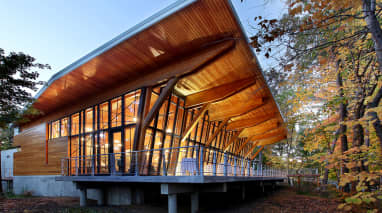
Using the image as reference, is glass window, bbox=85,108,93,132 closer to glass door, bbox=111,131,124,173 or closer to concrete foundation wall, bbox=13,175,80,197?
glass door, bbox=111,131,124,173

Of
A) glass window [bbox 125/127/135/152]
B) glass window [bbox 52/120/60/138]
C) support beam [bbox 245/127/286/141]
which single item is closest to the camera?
glass window [bbox 125/127/135/152]

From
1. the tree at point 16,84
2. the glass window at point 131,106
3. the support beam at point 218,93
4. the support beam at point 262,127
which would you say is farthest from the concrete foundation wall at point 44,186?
the support beam at point 262,127

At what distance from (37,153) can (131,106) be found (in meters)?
11.1

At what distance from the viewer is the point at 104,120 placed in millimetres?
13141

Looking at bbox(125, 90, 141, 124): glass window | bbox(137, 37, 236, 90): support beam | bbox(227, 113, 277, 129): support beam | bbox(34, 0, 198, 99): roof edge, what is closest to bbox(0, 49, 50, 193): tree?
bbox(34, 0, 198, 99): roof edge

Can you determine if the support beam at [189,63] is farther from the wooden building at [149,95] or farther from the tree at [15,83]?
the tree at [15,83]

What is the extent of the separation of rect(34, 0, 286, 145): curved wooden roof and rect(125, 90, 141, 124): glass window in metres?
0.43

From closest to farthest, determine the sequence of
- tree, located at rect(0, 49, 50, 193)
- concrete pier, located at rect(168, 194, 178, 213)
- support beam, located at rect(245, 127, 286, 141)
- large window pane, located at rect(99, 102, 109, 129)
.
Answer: concrete pier, located at rect(168, 194, 178, 213) → large window pane, located at rect(99, 102, 109, 129) → tree, located at rect(0, 49, 50, 193) → support beam, located at rect(245, 127, 286, 141)

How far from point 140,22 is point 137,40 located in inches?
32.9

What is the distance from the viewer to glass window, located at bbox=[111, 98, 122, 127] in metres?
12.3

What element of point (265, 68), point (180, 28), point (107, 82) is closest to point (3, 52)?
point (107, 82)

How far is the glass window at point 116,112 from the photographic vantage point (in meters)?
12.3

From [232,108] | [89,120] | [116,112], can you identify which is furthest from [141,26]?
[232,108]

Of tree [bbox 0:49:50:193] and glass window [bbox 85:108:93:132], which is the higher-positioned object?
tree [bbox 0:49:50:193]
